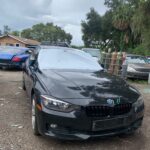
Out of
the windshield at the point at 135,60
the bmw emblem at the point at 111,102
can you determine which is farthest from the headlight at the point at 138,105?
the windshield at the point at 135,60

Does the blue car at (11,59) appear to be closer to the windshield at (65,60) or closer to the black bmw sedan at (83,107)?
the windshield at (65,60)

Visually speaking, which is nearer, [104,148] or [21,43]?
[104,148]

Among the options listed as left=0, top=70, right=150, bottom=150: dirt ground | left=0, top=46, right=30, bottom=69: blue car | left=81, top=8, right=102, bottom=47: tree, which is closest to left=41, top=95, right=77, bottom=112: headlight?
left=0, top=70, right=150, bottom=150: dirt ground

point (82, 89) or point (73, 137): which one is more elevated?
point (82, 89)

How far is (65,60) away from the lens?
18.3 feet

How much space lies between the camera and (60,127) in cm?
368

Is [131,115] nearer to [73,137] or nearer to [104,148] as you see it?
[104,148]

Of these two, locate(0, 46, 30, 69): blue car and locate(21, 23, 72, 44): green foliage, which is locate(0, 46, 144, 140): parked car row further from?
locate(21, 23, 72, 44): green foliage

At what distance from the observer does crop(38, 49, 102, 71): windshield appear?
17.4 feet

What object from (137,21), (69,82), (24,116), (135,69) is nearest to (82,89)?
(69,82)

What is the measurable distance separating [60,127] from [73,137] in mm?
240

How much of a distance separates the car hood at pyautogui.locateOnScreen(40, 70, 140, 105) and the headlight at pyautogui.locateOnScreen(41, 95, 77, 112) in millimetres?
79

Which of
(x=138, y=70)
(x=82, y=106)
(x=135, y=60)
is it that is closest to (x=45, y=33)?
(x=135, y=60)

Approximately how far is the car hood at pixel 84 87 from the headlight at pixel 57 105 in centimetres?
8
